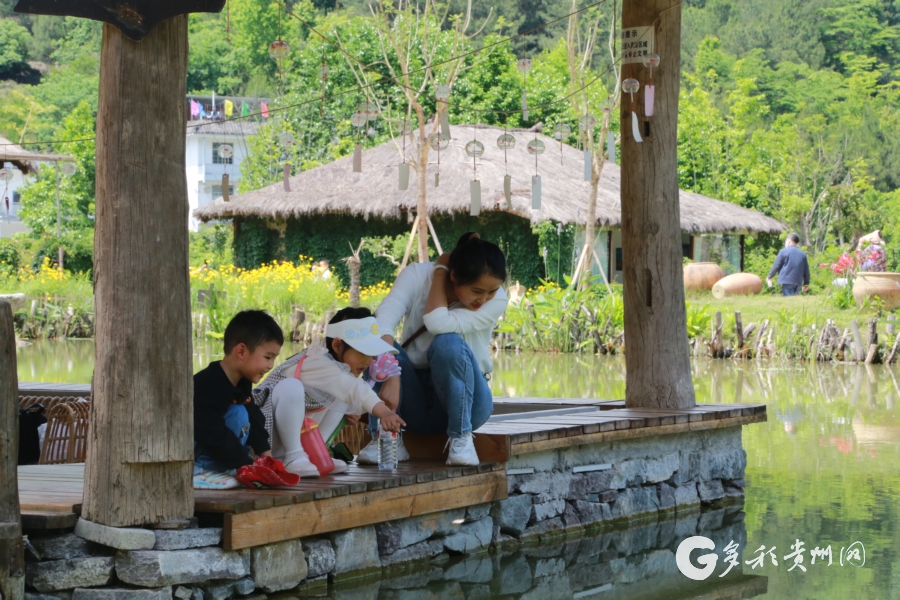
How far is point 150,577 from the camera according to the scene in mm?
3812

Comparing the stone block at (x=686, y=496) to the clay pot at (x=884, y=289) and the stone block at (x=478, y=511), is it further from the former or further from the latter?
the clay pot at (x=884, y=289)

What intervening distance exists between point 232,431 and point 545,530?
5.81ft

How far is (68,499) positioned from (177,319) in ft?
2.44

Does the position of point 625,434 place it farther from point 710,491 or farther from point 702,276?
point 702,276

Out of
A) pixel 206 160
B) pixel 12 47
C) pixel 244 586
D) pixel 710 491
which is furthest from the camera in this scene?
pixel 206 160

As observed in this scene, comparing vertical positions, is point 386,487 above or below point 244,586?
above

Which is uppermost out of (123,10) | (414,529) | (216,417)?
(123,10)

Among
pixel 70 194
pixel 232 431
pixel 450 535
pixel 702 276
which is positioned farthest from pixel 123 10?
pixel 70 194

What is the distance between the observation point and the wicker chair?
216 inches

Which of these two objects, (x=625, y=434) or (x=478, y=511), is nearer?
(x=478, y=511)

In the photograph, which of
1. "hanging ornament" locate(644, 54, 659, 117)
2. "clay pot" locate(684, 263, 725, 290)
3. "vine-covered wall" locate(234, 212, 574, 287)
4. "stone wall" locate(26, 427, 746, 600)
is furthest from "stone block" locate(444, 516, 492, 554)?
"clay pot" locate(684, 263, 725, 290)

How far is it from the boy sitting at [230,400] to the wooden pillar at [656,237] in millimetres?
2689

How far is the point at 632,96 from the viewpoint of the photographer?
6566 mm

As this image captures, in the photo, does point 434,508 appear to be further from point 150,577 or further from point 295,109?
point 295,109
